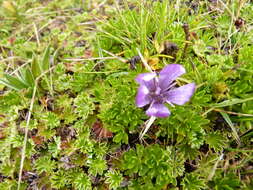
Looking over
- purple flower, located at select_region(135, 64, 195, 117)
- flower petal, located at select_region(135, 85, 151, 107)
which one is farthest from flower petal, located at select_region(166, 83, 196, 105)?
flower petal, located at select_region(135, 85, 151, 107)

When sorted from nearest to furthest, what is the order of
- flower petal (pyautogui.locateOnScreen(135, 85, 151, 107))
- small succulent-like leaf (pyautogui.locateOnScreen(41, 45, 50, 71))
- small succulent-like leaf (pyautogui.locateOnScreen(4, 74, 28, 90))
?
flower petal (pyautogui.locateOnScreen(135, 85, 151, 107)), small succulent-like leaf (pyautogui.locateOnScreen(4, 74, 28, 90)), small succulent-like leaf (pyautogui.locateOnScreen(41, 45, 50, 71))

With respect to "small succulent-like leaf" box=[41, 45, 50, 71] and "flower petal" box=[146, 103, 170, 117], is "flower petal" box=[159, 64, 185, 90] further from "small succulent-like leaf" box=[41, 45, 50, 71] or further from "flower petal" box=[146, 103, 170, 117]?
"small succulent-like leaf" box=[41, 45, 50, 71]

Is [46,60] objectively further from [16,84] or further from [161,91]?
[161,91]

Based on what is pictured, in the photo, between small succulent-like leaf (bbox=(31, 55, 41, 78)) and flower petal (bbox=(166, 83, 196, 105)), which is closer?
flower petal (bbox=(166, 83, 196, 105))

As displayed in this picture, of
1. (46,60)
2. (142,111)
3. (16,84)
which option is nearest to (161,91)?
(142,111)

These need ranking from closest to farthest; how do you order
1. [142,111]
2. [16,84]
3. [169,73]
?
[169,73]
[142,111]
[16,84]

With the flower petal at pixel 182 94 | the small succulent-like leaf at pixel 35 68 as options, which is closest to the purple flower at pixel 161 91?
the flower petal at pixel 182 94

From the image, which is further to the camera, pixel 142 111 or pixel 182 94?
pixel 142 111
